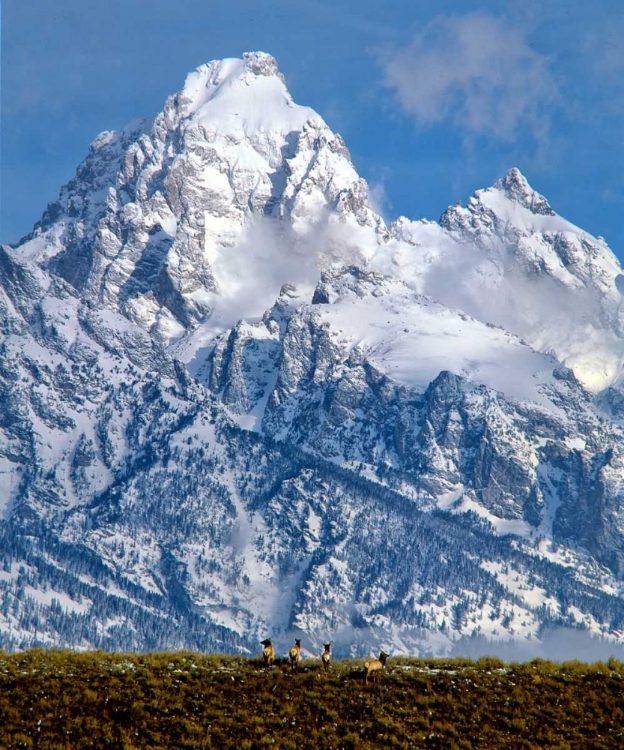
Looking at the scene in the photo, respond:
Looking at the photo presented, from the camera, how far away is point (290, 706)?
5753cm

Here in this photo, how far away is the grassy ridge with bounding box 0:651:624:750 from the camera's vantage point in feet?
176

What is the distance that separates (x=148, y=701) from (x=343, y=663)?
16877 mm

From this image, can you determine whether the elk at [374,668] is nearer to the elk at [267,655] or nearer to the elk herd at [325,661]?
the elk herd at [325,661]

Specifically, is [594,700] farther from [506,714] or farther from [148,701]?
[148,701]

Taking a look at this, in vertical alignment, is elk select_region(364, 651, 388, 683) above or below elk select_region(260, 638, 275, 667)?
above

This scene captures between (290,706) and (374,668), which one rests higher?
(374,668)

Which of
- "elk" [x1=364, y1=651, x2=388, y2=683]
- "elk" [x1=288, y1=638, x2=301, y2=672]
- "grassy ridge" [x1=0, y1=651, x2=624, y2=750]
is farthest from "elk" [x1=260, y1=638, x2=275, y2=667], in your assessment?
"elk" [x1=364, y1=651, x2=388, y2=683]

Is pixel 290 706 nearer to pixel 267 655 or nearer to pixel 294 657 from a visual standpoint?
pixel 294 657

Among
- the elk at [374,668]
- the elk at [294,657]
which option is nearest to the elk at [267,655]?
the elk at [294,657]

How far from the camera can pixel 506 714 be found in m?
58.6

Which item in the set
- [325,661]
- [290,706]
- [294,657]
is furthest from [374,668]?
[290,706]

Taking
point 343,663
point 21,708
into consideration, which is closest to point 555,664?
point 343,663

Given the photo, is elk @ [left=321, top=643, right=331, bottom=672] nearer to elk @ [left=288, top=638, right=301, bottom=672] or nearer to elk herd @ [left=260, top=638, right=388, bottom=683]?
elk herd @ [left=260, top=638, right=388, bottom=683]

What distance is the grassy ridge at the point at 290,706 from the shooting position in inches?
2109
